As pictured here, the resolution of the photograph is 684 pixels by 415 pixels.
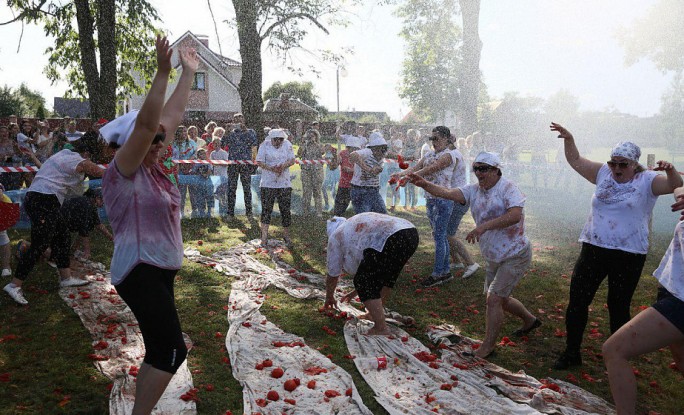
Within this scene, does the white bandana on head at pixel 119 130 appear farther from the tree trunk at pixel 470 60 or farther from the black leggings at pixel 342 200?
the tree trunk at pixel 470 60

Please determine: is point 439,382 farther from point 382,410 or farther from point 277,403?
point 277,403

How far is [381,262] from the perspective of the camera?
18.7 feet

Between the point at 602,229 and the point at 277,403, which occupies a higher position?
the point at 602,229

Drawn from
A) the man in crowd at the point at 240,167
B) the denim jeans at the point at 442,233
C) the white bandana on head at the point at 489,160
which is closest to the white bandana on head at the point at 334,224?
the white bandana on head at the point at 489,160

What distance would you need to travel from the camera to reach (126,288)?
3.27 meters

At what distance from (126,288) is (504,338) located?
417 centimetres

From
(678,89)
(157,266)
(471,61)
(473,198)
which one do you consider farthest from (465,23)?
(157,266)

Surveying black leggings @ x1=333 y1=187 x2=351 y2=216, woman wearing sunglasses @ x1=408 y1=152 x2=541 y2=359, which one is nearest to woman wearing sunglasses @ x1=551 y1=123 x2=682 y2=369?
woman wearing sunglasses @ x1=408 y1=152 x2=541 y2=359

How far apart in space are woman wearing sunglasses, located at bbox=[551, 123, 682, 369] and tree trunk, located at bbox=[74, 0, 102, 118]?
11.6 m

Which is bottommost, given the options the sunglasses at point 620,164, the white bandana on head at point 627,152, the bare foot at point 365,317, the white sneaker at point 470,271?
the bare foot at point 365,317

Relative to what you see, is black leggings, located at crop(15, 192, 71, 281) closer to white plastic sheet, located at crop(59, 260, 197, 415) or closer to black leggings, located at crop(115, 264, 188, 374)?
white plastic sheet, located at crop(59, 260, 197, 415)

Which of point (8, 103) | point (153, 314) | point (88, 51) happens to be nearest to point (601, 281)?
point (153, 314)

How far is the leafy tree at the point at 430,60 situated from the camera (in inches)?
1032

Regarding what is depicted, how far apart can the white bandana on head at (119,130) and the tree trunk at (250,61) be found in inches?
535
